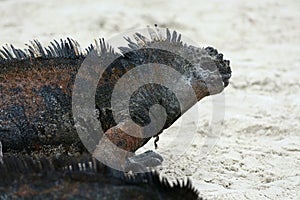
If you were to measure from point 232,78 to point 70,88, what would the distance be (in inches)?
121

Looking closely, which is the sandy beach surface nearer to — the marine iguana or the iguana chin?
the iguana chin

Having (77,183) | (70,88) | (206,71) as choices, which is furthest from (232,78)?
(77,183)

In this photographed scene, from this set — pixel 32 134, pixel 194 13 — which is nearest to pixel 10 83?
pixel 32 134

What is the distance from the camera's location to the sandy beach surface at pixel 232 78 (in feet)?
16.1

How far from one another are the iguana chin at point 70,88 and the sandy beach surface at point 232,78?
71cm

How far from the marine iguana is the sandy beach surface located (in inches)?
52.7

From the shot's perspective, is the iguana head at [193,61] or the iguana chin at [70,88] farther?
the iguana head at [193,61]

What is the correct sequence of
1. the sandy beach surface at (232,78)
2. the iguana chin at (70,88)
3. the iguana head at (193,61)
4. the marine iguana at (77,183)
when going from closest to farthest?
the marine iguana at (77,183)
the iguana chin at (70,88)
the iguana head at (193,61)
the sandy beach surface at (232,78)

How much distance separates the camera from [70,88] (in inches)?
175

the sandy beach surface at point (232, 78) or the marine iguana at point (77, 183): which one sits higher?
the sandy beach surface at point (232, 78)

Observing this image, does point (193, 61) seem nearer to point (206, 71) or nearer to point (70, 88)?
point (206, 71)

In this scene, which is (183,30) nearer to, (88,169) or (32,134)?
(32,134)

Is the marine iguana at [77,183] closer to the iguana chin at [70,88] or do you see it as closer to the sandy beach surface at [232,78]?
the iguana chin at [70,88]

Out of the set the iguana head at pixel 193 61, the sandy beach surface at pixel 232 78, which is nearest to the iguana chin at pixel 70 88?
the iguana head at pixel 193 61
